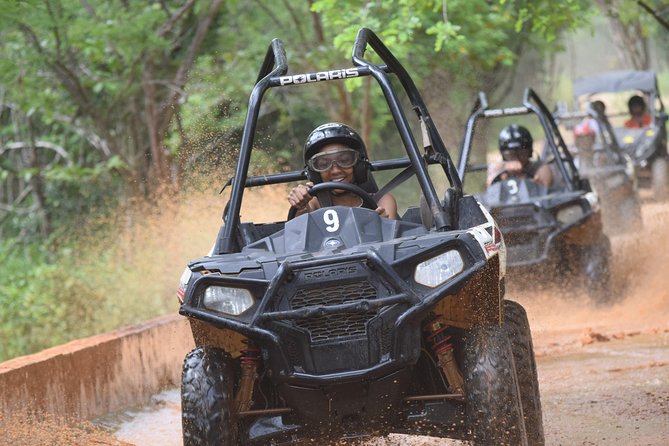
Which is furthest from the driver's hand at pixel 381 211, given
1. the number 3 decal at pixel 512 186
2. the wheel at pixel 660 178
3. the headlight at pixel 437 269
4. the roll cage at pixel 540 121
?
the wheel at pixel 660 178

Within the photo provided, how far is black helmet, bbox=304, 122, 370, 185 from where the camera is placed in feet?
19.6

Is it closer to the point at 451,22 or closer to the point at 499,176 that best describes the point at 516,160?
the point at 499,176

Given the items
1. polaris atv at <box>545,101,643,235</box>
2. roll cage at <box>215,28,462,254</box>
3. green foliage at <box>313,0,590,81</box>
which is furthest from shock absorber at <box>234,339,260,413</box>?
polaris atv at <box>545,101,643,235</box>

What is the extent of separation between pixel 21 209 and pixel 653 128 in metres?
10.5

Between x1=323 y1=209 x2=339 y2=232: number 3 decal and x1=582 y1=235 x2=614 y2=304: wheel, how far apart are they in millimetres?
5947

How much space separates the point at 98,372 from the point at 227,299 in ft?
11.4

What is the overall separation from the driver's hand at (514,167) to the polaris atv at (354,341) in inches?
256

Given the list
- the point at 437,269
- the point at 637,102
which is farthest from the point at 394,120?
the point at 637,102

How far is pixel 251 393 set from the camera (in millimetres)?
4699

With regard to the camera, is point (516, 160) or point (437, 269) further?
point (516, 160)

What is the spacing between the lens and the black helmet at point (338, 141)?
5984 mm

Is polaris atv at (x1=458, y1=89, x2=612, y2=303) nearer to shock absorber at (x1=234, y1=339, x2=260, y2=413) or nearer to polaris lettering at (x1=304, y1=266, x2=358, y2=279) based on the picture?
shock absorber at (x1=234, y1=339, x2=260, y2=413)

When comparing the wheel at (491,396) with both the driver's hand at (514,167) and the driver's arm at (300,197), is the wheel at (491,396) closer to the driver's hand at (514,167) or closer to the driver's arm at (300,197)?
the driver's arm at (300,197)

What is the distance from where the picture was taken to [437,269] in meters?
4.43
